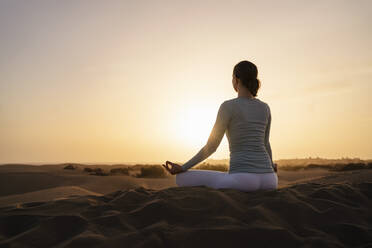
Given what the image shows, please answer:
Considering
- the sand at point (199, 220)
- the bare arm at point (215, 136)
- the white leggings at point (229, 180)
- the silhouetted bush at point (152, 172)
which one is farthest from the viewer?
the silhouetted bush at point (152, 172)

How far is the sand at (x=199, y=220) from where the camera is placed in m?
2.29

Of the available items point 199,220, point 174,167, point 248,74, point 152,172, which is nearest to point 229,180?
point 174,167

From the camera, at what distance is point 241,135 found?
3.74 meters

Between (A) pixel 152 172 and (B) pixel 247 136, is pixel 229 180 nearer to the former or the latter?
(B) pixel 247 136

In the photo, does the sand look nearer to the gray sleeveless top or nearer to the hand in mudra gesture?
the hand in mudra gesture

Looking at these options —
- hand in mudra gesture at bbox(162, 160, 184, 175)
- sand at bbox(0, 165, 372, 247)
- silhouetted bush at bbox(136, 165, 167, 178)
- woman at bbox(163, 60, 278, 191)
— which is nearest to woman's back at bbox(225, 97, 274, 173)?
woman at bbox(163, 60, 278, 191)

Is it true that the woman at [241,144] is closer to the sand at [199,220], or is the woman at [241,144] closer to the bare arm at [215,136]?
the bare arm at [215,136]

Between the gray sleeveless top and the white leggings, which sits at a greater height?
the gray sleeveless top

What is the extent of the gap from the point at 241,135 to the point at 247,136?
0.22 ft

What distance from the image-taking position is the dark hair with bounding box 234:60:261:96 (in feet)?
12.6

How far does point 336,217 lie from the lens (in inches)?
114

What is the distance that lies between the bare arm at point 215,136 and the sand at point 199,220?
341 mm

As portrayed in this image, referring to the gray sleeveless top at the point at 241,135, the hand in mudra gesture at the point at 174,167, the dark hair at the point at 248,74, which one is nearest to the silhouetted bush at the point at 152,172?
the hand in mudra gesture at the point at 174,167

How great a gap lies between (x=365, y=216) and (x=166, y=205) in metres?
1.80
